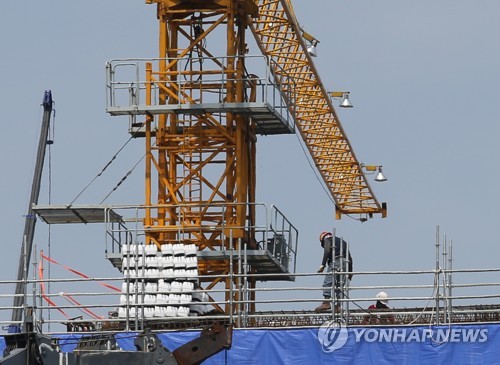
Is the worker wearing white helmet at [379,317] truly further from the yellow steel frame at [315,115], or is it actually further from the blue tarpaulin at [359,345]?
the yellow steel frame at [315,115]

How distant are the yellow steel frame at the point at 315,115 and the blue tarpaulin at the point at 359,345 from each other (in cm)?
1904

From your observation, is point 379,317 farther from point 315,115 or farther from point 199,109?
point 315,115

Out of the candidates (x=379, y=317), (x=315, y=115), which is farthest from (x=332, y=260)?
(x=315, y=115)

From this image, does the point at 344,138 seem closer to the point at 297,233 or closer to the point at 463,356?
the point at 297,233

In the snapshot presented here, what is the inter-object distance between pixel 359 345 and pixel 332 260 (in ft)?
7.74

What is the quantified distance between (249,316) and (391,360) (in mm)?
3795

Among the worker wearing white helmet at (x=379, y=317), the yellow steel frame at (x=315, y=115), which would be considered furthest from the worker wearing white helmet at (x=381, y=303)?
the yellow steel frame at (x=315, y=115)

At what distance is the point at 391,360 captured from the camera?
4769 cm

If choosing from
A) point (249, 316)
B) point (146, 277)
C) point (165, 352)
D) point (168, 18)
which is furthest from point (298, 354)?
point (168, 18)

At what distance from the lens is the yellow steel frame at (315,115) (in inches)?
2968

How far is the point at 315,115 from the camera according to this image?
84750mm

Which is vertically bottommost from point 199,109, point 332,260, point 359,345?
point 359,345

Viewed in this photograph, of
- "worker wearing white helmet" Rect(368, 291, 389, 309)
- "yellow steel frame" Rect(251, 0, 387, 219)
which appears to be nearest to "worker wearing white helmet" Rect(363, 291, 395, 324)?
"worker wearing white helmet" Rect(368, 291, 389, 309)

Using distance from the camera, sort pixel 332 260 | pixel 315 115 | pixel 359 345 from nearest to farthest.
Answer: pixel 359 345 → pixel 332 260 → pixel 315 115
